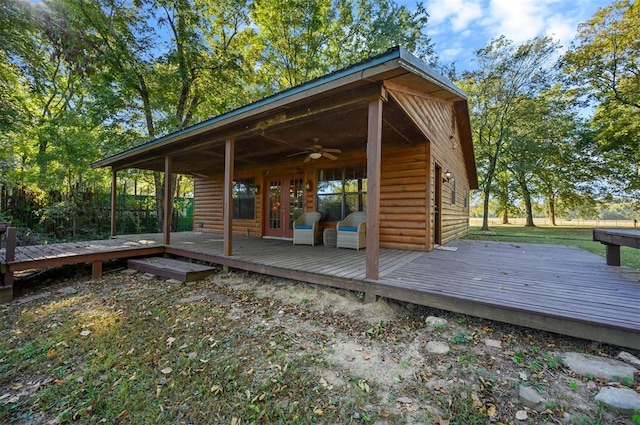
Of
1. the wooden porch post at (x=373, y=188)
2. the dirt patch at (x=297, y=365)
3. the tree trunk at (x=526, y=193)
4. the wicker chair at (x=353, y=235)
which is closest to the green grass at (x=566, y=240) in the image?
the dirt patch at (x=297, y=365)

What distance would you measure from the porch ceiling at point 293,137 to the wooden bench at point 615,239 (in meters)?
3.02

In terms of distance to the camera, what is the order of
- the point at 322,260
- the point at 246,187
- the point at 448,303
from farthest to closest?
1. the point at 246,187
2. the point at 322,260
3. the point at 448,303

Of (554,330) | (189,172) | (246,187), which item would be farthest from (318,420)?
(189,172)

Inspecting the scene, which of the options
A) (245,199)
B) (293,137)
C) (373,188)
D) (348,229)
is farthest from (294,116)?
(245,199)

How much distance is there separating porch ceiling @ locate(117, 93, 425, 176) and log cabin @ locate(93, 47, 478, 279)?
0.08 ft

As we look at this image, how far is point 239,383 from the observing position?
6.30 ft

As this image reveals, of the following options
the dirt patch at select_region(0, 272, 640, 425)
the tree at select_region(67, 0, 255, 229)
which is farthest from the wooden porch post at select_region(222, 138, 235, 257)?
the tree at select_region(67, 0, 255, 229)

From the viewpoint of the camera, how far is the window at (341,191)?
6.22m

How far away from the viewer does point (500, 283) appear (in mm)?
2932

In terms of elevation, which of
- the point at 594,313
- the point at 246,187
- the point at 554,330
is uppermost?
the point at 246,187

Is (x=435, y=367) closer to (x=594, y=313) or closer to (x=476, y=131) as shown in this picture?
A: (x=594, y=313)

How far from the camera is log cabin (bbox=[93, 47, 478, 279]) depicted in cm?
301

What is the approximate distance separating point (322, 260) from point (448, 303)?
215cm

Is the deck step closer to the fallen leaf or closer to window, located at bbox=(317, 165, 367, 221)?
window, located at bbox=(317, 165, 367, 221)
